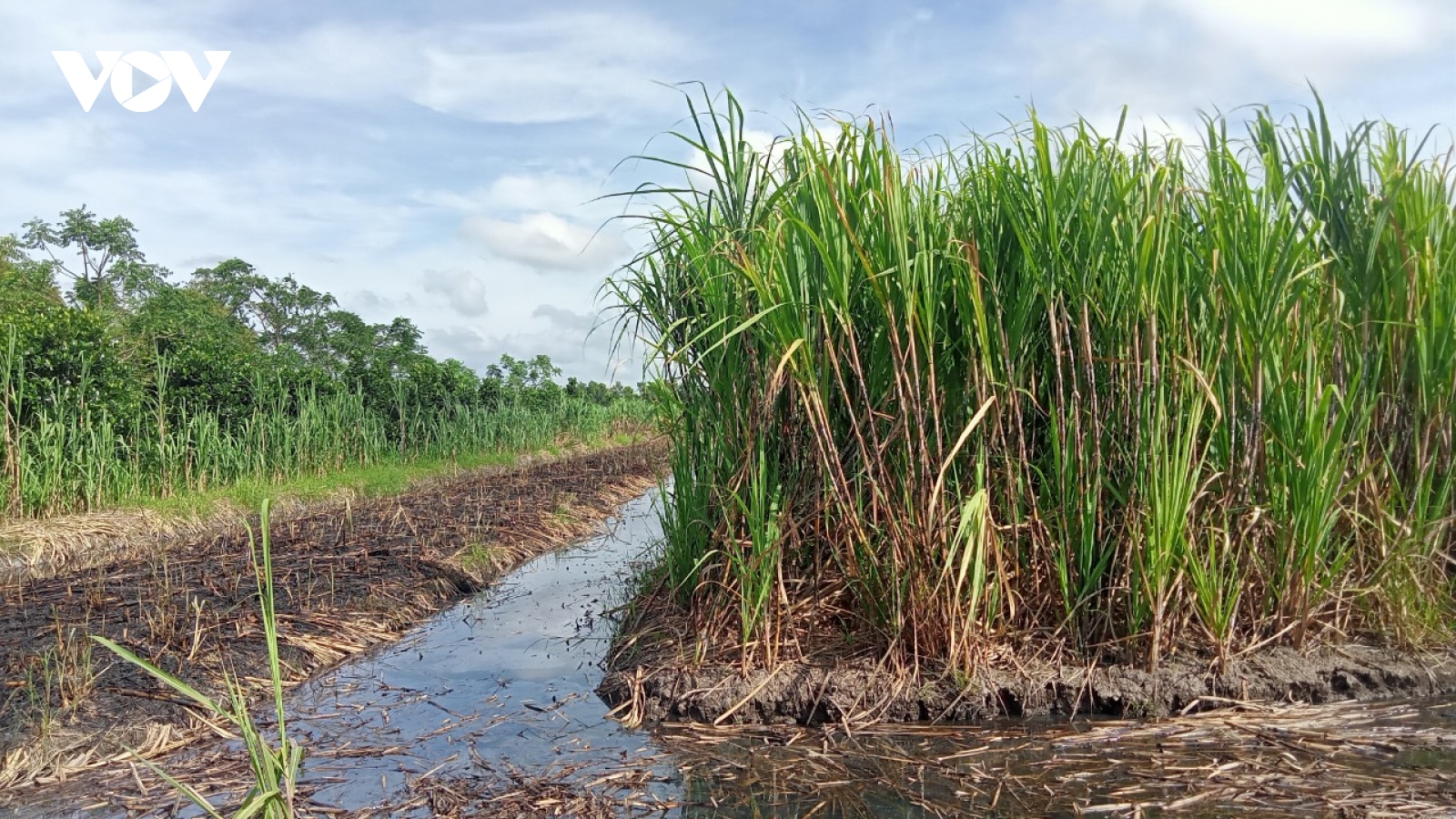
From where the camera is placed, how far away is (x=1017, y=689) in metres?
3.76

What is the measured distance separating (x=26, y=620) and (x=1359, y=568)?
22.3ft

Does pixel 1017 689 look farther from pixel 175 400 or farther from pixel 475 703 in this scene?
pixel 175 400

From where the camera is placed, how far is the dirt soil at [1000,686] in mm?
3734

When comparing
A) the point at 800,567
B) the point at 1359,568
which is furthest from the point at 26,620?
the point at 1359,568

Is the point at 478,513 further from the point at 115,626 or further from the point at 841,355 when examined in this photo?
the point at 841,355

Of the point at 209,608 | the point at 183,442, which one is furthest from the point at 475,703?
the point at 183,442

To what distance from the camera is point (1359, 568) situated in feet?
13.8

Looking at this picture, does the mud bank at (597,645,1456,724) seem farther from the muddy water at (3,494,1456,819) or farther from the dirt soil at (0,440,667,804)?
the dirt soil at (0,440,667,804)

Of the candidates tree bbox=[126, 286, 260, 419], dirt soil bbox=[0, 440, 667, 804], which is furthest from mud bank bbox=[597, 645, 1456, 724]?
tree bbox=[126, 286, 260, 419]

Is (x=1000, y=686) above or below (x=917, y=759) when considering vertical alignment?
above

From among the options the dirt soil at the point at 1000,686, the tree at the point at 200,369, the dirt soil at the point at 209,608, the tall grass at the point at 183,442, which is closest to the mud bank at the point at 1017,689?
the dirt soil at the point at 1000,686

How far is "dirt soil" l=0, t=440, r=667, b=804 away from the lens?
3.82 metres

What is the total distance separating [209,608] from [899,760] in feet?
13.3

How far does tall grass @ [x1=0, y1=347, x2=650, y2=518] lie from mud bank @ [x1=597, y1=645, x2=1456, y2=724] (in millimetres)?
2301
